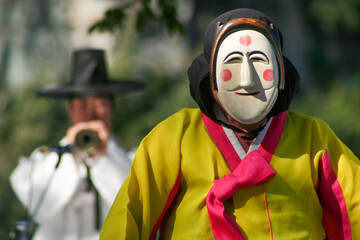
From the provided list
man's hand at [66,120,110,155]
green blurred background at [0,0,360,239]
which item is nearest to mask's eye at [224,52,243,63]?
man's hand at [66,120,110,155]

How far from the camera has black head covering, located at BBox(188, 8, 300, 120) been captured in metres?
1.75

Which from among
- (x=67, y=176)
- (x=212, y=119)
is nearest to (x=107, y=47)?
(x=67, y=176)

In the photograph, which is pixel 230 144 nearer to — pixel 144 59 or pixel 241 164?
pixel 241 164

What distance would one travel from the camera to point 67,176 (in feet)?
11.1

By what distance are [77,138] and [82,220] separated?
588mm

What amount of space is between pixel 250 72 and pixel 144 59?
9.73 metres

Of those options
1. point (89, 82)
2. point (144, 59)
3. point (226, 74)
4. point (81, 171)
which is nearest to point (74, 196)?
point (81, 171)

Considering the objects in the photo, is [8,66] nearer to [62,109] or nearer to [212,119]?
[62,109]

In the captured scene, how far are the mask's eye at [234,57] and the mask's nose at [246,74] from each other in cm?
2

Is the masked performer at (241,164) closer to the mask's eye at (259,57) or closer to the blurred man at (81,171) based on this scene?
the mask's eye at (259,57)

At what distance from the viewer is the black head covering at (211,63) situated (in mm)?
1755

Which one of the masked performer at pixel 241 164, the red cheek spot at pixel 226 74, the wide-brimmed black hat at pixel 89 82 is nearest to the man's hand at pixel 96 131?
the wide-brimmed black hat at pixel 89 82

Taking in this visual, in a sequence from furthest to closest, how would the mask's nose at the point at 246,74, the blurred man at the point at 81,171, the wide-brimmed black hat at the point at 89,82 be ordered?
1. the wide-brimmed black hat at the point at 89,82
2. the blurred man at the point at 81,171
3. the mask's nose at the point at 246,74

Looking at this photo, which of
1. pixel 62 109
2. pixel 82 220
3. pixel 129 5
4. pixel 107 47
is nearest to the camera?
pixel 129 5
